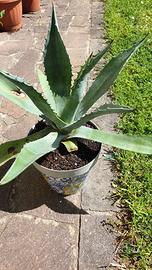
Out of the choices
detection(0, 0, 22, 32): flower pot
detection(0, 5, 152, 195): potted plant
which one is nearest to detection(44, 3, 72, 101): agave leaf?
detection(0, 5, 152, 195): potted plant

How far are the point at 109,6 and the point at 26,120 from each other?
6.92 ft

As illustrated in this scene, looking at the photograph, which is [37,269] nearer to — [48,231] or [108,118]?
[48,231]

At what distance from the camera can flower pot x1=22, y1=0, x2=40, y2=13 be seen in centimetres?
449

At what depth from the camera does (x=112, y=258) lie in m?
2.24

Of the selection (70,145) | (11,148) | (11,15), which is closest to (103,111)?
(70,145)

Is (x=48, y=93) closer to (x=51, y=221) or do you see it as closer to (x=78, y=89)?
(x=78, y=89)

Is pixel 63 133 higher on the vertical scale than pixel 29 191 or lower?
higher

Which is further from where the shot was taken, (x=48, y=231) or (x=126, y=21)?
(x=126, y=21)

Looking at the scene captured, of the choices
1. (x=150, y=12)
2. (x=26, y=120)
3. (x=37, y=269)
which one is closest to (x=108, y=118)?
(x=26, y=120)

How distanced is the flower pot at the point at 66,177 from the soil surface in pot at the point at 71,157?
50mm

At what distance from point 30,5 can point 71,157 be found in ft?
8.97

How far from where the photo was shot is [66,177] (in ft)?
7.43

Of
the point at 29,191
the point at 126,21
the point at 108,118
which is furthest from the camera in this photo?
the point at 126,21

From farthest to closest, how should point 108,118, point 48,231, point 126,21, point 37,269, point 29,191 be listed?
point 126,21 < point 108,118 < point 29,191 < point 48,231 < point 37,269
